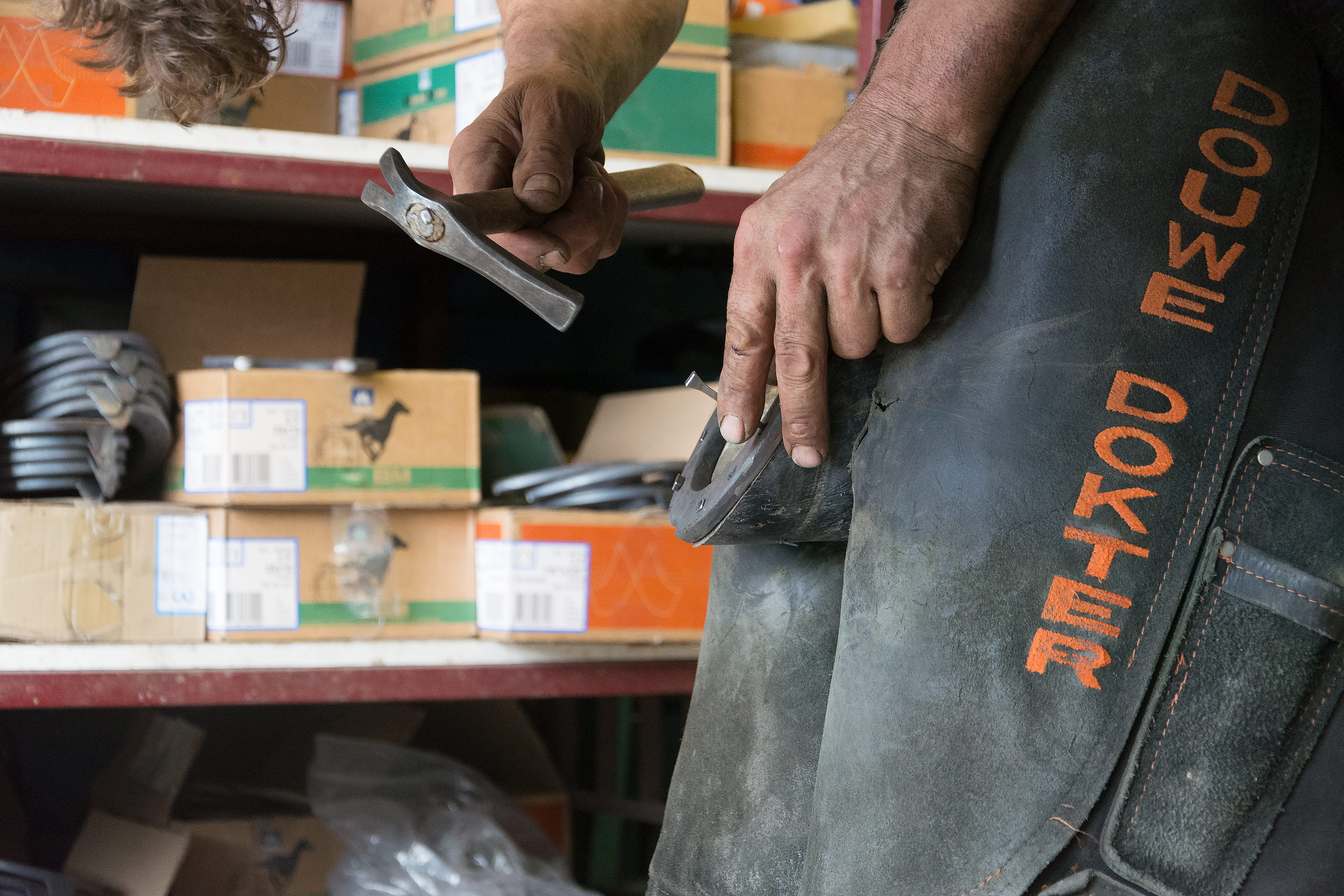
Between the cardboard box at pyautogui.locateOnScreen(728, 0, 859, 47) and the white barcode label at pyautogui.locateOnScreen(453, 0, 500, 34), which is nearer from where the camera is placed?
the white barcode label at pyautogui.locateOnScreen(453, 0, 500, 34)

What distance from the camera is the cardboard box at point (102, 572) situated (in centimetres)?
115

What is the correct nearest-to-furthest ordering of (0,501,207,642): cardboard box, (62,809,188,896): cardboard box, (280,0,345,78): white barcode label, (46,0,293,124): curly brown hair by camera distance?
1. (46,0,293,124): curly brown hair
2. (0,501,207,642): cardboard box
3. (62,809,188,896): cardboard box
4. (280,0,345,78): white barcode label

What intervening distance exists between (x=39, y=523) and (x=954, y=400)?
3.49 feet

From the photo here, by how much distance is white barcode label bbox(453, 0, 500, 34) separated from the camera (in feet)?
4.33

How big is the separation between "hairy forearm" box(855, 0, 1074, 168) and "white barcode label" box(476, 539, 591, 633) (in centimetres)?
80

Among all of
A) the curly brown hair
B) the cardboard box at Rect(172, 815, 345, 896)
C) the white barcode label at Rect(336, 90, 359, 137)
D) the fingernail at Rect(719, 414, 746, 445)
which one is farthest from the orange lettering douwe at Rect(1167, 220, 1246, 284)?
the cardboard box at Rect(172, 815, 345, 896)

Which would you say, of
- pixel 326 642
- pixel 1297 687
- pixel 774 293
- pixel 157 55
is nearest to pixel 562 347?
pixel 326 642

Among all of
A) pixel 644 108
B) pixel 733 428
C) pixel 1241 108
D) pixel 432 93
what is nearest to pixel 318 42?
pixel 432 93

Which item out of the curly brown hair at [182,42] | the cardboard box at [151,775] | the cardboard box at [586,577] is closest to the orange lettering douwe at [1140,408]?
the curly brown hair at [182,42]

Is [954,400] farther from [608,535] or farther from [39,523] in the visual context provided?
[39,523]

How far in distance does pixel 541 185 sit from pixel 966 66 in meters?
0.27

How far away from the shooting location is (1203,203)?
0.48 meters

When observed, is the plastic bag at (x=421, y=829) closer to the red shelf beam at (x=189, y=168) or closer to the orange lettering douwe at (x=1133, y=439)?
the red shelf beam at (x=189, y=168)

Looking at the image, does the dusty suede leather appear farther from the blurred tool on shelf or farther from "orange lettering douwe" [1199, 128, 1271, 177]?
the blurred tool on shelf
